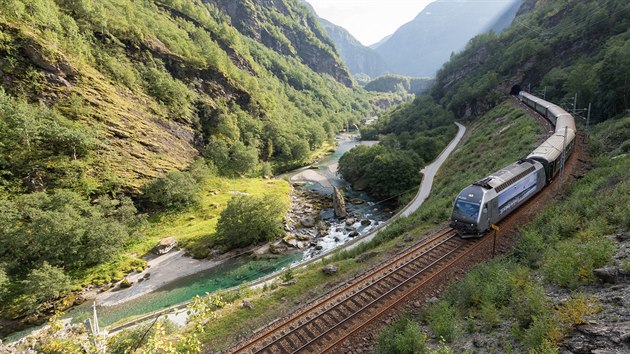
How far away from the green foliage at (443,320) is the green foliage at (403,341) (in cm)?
85

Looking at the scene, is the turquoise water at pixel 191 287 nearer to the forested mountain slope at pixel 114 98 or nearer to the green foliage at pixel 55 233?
the green foliage at pixel 55 233

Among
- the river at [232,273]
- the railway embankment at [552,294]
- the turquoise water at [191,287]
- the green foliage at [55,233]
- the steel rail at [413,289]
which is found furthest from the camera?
the green foliage at [55,233]

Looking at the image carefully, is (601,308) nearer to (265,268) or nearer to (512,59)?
(265,268)

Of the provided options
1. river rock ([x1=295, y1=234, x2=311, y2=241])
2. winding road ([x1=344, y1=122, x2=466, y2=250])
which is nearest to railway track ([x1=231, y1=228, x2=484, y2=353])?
winding road ([x1=344, y1=122, x2=466, y2=250])

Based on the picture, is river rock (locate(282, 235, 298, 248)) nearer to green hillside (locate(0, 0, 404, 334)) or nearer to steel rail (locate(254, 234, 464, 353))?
green hillside (locate(0, 0, 404, 334))

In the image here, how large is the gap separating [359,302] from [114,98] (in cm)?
6277

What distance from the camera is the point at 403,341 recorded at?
12.5 m

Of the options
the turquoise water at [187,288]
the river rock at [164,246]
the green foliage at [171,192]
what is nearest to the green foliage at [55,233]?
the river rock at [164,246]

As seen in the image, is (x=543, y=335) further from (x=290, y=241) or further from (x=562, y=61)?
(x=562, y=61)

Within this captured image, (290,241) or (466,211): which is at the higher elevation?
(466,211)

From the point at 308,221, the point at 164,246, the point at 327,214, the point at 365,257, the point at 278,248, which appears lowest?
the point at 278,248

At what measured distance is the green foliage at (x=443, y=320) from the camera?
12773 millimetres

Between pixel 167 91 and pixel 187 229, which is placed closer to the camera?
pixel 187 229

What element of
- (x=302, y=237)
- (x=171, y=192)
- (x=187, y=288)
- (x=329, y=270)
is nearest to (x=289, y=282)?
(x=329, y=270)
